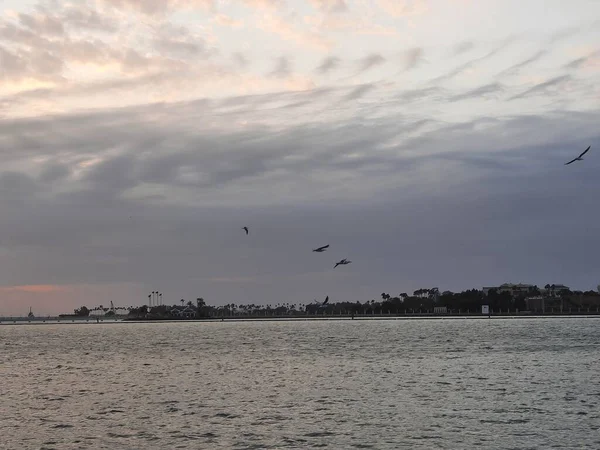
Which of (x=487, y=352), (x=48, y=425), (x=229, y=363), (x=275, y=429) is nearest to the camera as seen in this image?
(x=275, y=429)

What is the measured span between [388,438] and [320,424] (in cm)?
501

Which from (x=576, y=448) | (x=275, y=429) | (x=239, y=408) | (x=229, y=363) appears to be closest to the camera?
(x=576, y=448)

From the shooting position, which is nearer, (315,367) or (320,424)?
(320,424)

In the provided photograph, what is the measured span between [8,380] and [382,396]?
3517 centimetres

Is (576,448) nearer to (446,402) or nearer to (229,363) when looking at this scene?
(446,402)

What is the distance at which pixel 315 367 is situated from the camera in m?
73.0

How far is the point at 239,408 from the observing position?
1767 inches

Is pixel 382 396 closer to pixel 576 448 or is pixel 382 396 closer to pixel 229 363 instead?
pixel 576 448

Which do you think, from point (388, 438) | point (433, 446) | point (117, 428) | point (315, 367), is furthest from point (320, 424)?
point (315, 367)

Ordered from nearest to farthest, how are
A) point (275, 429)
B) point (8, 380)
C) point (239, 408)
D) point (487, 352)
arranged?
point (275, 429) → point (239, 408) → point (8, 380) → point (487, 352)

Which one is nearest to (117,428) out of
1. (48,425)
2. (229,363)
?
(48,425)

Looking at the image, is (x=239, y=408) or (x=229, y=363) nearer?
(x=239, y=408)

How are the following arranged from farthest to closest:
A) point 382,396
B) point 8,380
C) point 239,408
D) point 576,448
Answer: point 8,380, point 382,396, point 239,408, point 576,448

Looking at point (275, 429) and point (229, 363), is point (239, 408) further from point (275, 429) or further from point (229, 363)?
point (229, 363)
